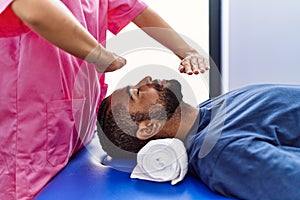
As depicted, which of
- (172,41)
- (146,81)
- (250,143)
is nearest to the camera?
(250,143)

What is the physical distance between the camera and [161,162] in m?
0.79

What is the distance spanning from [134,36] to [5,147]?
15.4 inches

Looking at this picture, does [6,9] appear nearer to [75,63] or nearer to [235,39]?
[75,63]

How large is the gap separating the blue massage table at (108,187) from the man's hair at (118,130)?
6cm

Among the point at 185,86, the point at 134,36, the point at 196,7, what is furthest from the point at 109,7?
the point at 196,7

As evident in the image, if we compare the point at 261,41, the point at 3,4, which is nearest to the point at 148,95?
the point at 3,4

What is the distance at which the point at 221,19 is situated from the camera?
1578 millimetres

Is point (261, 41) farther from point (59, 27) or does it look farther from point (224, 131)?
point (59, 27)

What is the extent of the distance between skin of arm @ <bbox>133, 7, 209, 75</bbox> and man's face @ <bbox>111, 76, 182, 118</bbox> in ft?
0.20

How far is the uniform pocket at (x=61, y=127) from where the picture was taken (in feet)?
2.51

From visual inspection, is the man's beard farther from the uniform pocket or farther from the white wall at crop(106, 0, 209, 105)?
the uniform pocket

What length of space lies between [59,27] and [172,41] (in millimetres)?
418

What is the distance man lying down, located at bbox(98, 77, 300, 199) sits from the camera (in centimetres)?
68

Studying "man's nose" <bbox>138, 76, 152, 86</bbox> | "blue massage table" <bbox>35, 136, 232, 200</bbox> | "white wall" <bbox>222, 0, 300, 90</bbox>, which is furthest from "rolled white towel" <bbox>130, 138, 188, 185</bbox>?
"white wall" <bbox>222, 0, 300, 90</bbox>
